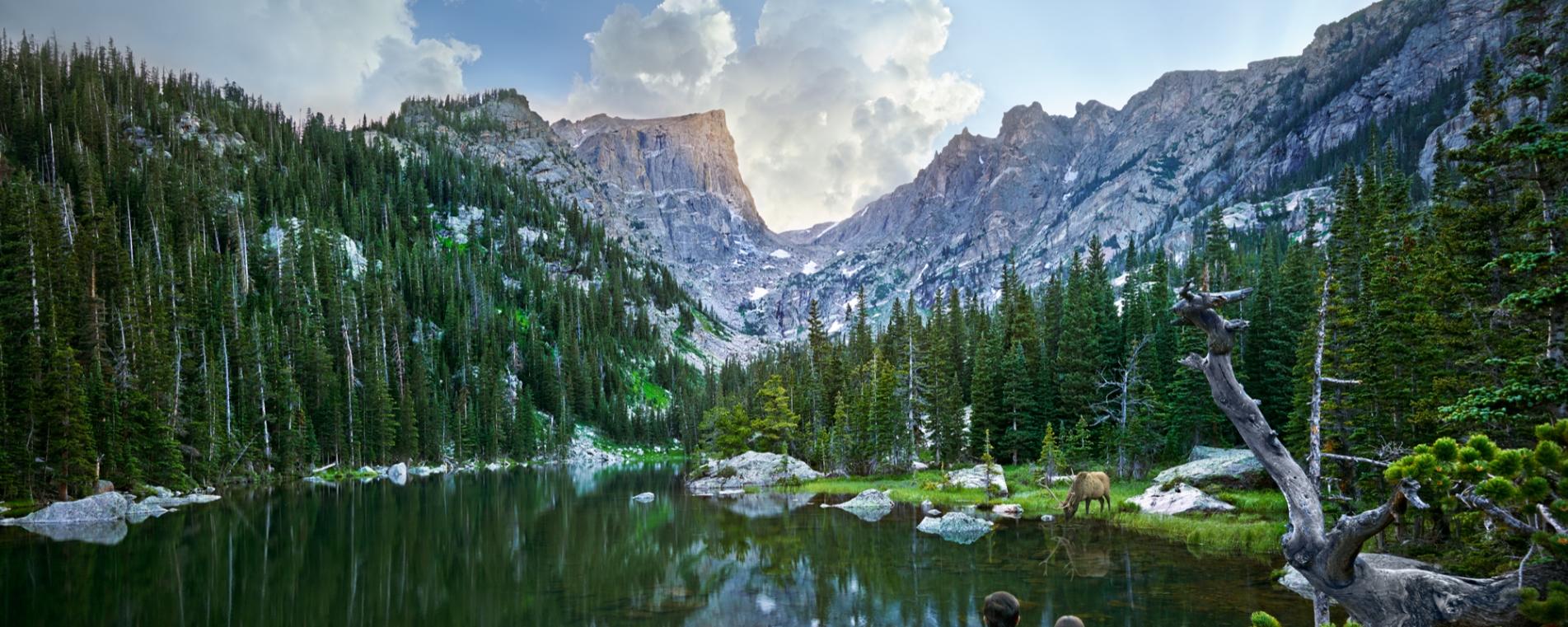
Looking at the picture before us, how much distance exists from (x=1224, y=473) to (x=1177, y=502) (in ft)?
12.8

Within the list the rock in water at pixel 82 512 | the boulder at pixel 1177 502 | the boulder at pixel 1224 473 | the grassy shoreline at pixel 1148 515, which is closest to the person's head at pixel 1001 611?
the grassy shoreline at pixel 1148 515

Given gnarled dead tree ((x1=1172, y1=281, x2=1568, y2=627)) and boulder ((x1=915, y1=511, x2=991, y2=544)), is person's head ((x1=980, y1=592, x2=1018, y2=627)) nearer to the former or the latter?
gnarled dead tree ((x1=1172, y1=281, x2=1568, y2=627))

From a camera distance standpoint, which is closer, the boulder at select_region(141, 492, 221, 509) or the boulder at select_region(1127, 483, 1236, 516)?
the boulder at select_region(1127, 483, 1236, 516)

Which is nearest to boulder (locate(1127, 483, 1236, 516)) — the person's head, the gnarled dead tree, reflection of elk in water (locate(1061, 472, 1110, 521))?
reflection of elk in water (locate(1061, 472, 1110, 521))

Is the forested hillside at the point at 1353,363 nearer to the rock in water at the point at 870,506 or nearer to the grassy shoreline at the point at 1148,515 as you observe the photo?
the grassy shoreline at the point at 1148,515

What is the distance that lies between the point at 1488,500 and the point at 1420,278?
23083 mm

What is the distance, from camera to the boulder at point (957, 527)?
2770 centimetres

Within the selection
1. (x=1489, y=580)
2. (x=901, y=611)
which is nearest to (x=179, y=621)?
(x=901, y=611)

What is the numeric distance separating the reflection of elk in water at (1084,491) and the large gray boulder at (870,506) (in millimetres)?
8813

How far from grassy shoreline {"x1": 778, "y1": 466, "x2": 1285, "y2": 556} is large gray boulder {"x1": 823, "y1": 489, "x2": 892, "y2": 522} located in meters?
2.29

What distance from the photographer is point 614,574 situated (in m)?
22.5

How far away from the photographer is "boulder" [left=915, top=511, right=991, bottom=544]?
27.7m

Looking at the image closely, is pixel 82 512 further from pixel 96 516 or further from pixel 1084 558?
pixel 1084 558

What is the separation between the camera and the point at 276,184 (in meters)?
119
